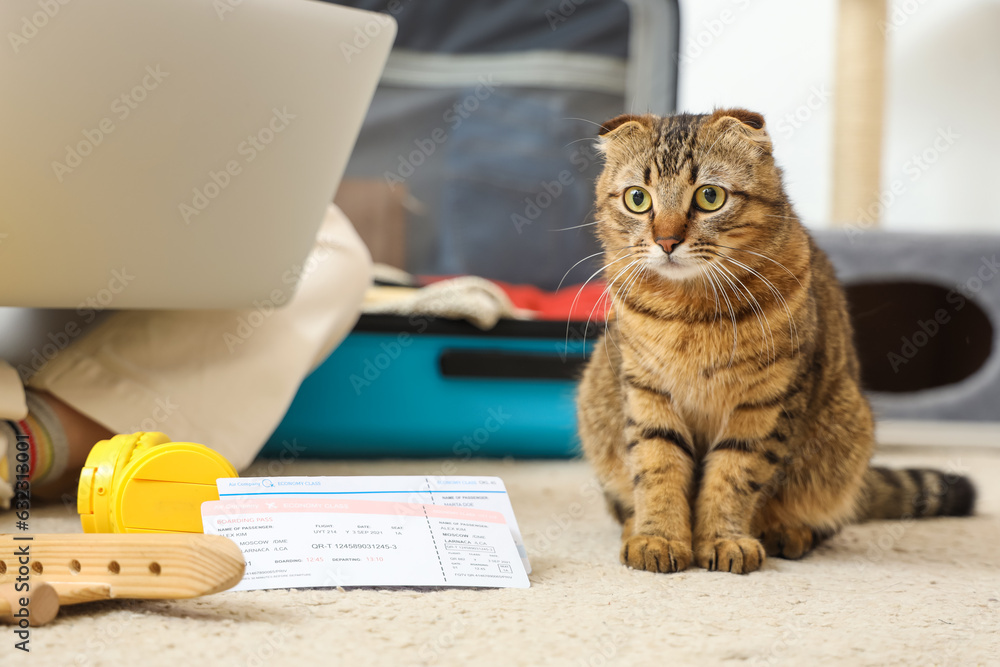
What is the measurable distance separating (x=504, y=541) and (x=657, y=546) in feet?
0.56

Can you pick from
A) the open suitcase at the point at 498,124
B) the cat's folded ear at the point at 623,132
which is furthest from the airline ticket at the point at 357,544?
the open suitcase at the point at 498,124

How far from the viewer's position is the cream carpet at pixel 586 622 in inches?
22.9

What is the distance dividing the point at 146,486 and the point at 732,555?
0.60m

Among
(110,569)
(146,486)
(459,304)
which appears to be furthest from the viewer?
(459,304)

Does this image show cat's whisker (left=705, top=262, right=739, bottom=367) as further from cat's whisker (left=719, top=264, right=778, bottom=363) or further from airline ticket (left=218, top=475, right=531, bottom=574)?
airline ticket (left=218, top=475, right=531, bottom=574)

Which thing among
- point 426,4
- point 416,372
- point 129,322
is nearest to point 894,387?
point 416,372

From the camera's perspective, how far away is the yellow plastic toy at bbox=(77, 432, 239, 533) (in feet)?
2.52

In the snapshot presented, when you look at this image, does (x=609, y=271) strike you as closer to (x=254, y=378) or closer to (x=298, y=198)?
(x=298, y=198)

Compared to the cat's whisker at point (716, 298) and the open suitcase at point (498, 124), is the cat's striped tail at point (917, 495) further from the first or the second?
the open suitcase at point (498, 124)

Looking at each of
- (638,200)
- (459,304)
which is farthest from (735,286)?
(459,304)

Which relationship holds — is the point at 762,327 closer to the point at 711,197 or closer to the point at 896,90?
the point at 711,197

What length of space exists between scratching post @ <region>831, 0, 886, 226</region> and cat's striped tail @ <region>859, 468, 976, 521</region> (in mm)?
1471

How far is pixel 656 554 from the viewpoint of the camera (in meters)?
0.86

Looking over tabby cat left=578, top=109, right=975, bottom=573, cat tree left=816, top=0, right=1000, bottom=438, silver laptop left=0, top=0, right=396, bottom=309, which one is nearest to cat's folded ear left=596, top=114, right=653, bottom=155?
tabby cat left=578, top=109, right=975, bottom=573
